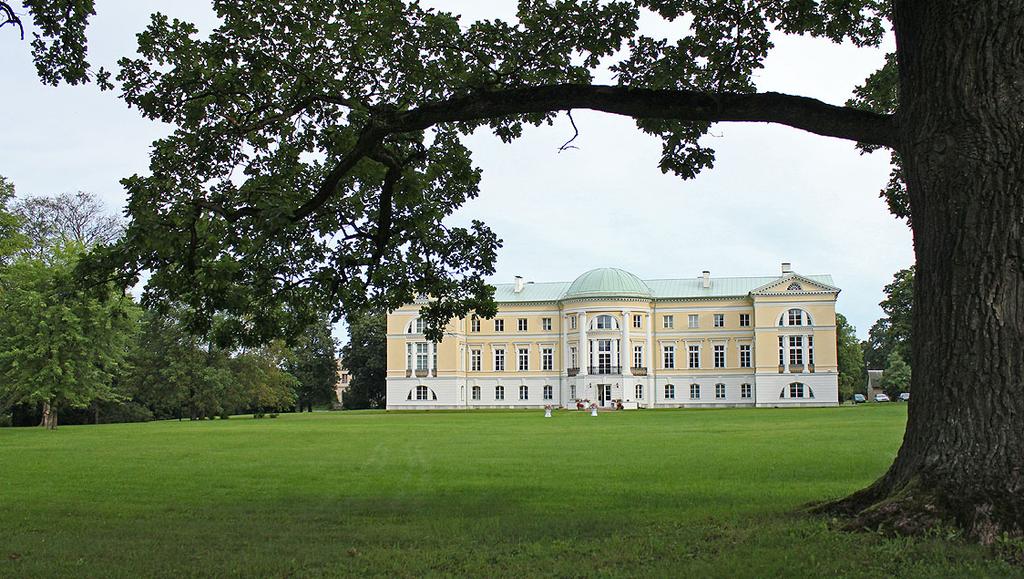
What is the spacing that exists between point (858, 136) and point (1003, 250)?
1.77m

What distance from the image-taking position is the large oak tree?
6.66 m

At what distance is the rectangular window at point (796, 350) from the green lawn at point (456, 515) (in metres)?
58.5

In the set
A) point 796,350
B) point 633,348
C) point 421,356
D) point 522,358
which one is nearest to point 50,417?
point 421,356

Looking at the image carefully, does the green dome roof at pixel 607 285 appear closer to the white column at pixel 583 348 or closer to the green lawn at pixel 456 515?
the white column at pixel 583 348

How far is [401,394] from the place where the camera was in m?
81.6

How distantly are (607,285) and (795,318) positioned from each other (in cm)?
1621

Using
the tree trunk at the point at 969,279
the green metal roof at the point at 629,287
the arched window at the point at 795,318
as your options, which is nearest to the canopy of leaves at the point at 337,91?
the tree trunk at the point at 969,279

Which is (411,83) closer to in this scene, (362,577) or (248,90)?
(248,90)

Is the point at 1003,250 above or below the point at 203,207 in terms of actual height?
below

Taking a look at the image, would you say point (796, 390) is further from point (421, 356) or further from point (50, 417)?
point (50, 417)

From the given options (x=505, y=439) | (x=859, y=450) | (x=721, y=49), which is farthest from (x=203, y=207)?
(x=505, y=439)

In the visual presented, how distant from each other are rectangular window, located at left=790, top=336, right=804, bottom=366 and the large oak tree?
222 ft

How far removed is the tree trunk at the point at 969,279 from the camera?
648cm

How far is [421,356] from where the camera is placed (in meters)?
81.6
